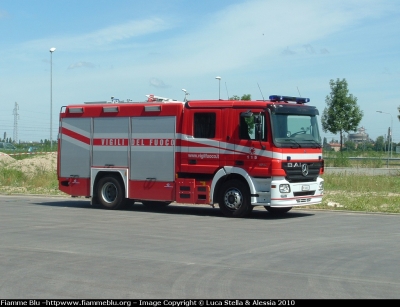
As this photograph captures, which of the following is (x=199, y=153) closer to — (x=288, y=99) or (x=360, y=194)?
(x=288, y=99)

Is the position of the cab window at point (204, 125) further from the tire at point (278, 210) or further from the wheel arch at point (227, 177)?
the tire at point (278, 210)

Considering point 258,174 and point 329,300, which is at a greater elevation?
point 258,174

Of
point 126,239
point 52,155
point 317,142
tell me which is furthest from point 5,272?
point 52,155

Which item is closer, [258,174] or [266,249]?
[266,249]

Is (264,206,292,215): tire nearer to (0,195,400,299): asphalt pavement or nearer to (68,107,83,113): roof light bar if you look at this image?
(0,195,400,299): asphalt pavement

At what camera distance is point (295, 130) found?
17250mm

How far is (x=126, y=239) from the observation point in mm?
13211

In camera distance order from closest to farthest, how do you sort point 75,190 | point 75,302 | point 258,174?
point 75,302 < point 258,174 < point 75,190

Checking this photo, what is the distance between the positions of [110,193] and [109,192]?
0.15ft

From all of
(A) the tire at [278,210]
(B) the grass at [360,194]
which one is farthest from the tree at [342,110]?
(A) the tire at [278,210]

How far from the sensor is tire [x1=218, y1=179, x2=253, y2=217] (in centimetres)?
1719

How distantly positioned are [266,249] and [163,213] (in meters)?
7.39

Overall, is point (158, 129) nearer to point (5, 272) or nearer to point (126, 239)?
point (126, 239)

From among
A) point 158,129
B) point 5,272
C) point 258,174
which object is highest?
point 158,129
